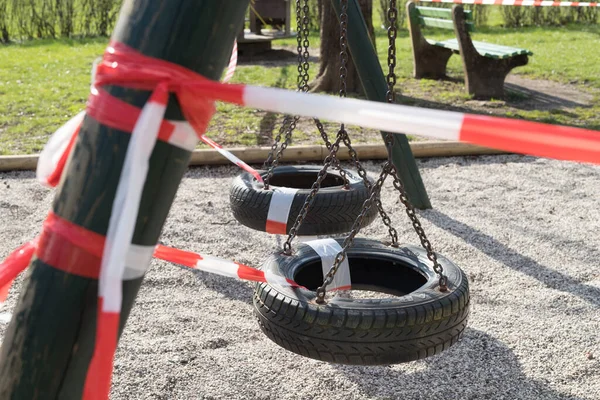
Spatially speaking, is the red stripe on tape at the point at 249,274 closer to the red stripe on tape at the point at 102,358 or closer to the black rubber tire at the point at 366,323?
the black rubber tire at the point at 366,323

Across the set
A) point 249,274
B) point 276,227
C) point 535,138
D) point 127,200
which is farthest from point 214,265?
point 535,138

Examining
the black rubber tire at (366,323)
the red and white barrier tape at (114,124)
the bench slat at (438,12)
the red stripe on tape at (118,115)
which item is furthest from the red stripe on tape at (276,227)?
the bench slat at (438,12)

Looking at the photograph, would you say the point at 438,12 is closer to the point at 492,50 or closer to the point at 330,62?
the point at 492,50

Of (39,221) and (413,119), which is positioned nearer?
(413,119)

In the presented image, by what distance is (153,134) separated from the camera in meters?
1.24

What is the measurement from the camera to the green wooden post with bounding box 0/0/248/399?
1258 millimetres

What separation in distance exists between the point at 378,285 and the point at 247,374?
59 cm

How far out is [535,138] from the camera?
1103 millimetres

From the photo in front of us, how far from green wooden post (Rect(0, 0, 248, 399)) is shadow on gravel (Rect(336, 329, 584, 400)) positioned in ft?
4.82

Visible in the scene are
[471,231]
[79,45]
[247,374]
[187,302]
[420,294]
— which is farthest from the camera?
[79,45]

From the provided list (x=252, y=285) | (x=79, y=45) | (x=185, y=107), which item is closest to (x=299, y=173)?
(x=252, y=285)

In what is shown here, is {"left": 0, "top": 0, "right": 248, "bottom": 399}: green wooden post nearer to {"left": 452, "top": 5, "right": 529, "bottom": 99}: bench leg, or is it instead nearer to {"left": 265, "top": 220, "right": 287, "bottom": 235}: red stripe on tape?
{"left": 265, "top": 220, "right": 287, "bottom": 235}: red stripe on tape

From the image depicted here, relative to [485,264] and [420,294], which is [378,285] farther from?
[485,264]

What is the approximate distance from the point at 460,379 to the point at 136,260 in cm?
170
